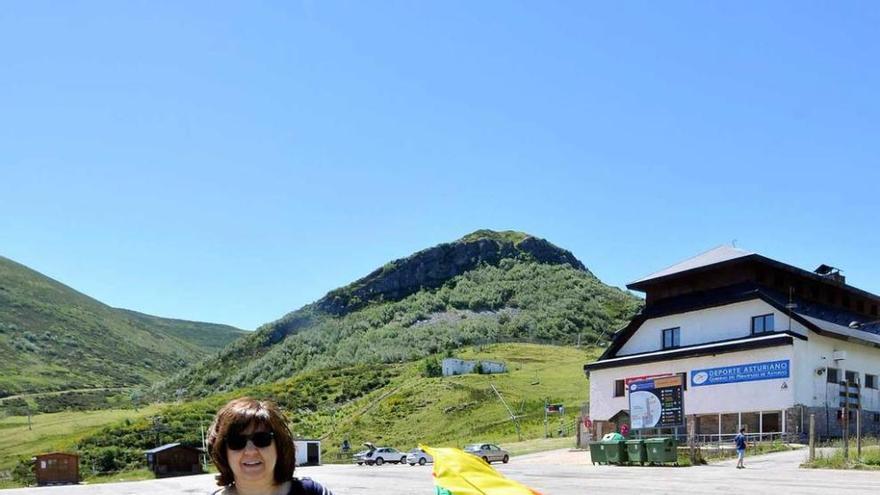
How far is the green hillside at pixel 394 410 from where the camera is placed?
220 feet

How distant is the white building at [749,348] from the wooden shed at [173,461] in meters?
28.7

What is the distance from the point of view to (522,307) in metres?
177

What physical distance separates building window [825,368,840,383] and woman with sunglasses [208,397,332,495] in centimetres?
4077

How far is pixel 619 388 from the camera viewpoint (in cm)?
4728

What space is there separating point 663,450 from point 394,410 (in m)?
49.4

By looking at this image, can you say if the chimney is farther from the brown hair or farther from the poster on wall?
the brown hair

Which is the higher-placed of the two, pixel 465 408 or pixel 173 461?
pixel 465 408

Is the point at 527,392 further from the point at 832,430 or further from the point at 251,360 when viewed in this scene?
the point at 251,360

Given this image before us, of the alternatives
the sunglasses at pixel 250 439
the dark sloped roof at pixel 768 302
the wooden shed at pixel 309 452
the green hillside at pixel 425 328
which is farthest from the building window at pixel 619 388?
the green hillside at pixel 425 328

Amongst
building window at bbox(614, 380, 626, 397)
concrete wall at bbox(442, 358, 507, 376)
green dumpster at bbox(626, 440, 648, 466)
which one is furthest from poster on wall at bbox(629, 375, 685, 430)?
concrete wall at bbox(442, 358, 507, 376)

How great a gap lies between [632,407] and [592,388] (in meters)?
10.2

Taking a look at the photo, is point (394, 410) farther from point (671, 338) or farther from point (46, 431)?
point (46, 431)

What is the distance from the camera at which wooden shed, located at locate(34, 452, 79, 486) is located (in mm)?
54500

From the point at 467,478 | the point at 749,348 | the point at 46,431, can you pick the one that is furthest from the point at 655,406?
the point at 46,431
